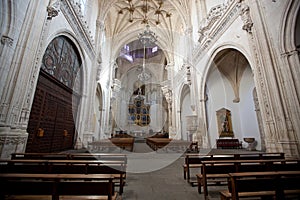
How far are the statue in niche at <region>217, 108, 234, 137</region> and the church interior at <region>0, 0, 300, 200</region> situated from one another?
7 centimetres

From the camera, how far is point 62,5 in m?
5.89

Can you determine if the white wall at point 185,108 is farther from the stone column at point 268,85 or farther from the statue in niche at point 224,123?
the stone column at point 268,85

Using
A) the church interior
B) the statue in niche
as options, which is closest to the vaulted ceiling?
the church interior

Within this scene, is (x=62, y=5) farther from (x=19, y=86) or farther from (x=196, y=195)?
(x=196, y=195)

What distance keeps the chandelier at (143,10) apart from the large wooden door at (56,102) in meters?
8.89

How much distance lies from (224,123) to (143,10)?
512 inches

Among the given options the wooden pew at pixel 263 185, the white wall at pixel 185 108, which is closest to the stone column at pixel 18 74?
the wooden pew at pixel 263 185

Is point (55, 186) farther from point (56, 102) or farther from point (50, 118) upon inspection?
point (56, 102)

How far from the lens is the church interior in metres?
2.26

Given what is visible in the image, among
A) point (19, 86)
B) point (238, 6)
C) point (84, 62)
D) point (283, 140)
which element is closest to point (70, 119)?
point (84, 62)

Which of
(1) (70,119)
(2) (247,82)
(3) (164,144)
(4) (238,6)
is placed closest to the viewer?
(4) (238,6)

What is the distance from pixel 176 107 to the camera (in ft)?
47.7

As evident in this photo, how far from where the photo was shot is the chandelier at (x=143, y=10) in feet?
44.4

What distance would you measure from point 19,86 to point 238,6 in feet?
26.8
